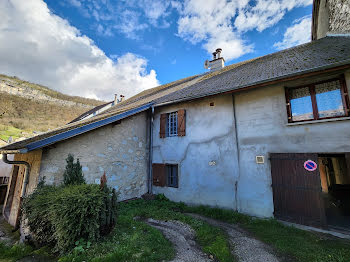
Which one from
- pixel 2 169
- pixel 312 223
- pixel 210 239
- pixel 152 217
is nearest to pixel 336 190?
pixel 312 223

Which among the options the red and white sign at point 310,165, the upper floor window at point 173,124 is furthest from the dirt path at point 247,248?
the upper floor window at point 173,124

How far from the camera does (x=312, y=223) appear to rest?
445 cm

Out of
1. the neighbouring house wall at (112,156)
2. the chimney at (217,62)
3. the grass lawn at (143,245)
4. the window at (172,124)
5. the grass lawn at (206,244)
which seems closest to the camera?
the grass lawn at (143,245)

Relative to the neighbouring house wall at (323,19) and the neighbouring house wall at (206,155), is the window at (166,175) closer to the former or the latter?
the neighbouring house wall at (206,155)

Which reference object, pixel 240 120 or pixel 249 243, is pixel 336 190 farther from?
pixel 249 243

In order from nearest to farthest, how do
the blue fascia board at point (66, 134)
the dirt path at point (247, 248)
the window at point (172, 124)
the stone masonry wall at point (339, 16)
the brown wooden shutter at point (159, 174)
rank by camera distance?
the dirt path at point (247, 248), the blue fascia board at point (66, 134), the stone masonry wall at point (339, 16), the brown wooden shutter at point (159, 174), the window at point (172, 124)

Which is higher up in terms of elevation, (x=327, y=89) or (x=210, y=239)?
(x=327, y=89)

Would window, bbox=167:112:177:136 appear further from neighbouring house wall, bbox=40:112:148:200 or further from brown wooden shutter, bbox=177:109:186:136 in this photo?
neighbouring house wall, bbox=40:112:148:200

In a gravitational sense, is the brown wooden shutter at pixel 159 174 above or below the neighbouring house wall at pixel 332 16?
below

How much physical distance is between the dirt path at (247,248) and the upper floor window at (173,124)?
4.07 m

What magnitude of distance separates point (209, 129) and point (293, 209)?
3.62 meters

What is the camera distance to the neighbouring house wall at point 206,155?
5.96m

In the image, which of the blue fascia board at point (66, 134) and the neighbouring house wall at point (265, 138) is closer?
the blue fascia board at point (66, 134)

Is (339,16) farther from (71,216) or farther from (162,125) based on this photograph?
(71,216)
